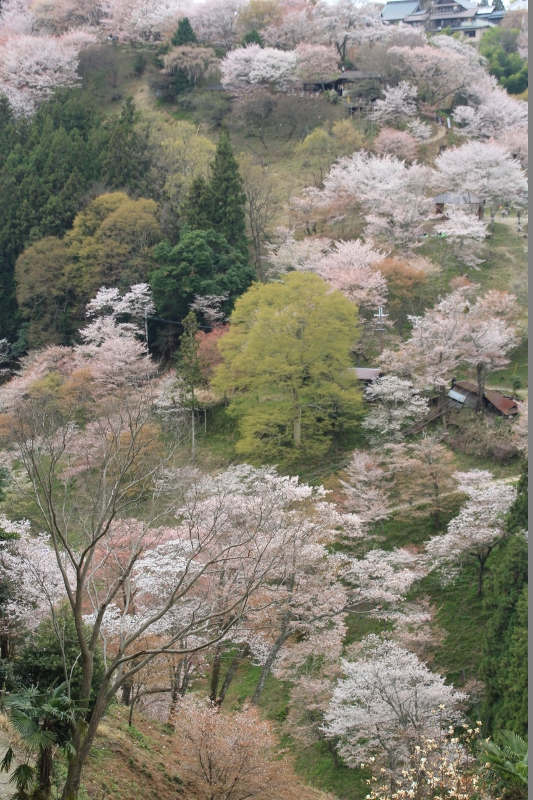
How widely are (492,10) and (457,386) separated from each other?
37063mm

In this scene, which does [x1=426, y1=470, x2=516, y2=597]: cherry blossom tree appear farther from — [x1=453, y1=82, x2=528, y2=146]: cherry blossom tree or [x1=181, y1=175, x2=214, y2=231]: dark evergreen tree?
[x1=453, y1=82, x2=528, y2=146]: cherry blossom tree

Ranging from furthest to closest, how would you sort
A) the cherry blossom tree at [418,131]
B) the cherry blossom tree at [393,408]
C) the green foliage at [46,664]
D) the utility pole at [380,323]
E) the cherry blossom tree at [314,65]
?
the cherry blossom tree at [314,65], the cherry blossom tree at [418,131], the utility pole at [380,323], the cherry blossom tree at [393,408], the green foliage at [46,664]

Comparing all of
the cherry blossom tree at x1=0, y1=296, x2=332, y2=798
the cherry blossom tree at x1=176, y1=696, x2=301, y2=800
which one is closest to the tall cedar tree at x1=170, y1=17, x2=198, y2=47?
the cherry blossom tree at x1=0, y1=296, x2=332, y2=798

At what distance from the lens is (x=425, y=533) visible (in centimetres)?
1716

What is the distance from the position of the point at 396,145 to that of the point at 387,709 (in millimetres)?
26026

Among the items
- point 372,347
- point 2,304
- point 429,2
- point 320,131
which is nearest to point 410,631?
point 372,347

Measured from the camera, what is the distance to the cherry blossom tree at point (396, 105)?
117 ft

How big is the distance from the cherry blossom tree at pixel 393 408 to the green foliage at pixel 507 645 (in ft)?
18.1

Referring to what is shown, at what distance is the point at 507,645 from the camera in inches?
492

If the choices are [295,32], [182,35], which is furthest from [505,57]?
[182,35]

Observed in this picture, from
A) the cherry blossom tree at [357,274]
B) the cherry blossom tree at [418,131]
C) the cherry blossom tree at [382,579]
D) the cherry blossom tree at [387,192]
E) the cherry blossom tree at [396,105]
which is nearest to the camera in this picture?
the cherry blossom tree at [382,579]

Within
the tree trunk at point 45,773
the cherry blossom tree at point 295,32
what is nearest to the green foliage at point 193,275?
the tree trunk at point 45,773

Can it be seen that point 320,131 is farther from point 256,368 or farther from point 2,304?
point 256,368

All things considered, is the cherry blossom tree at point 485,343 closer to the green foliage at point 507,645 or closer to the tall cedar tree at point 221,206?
the green foliage at point 507,645
